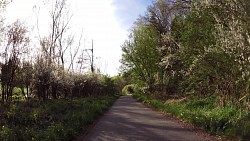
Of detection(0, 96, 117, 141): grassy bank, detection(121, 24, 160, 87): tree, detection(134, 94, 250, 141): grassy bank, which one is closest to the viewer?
detection(0, 96, 117, 141): grassy bank

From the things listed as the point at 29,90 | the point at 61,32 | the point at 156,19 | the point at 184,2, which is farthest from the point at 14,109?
the point at 156,19

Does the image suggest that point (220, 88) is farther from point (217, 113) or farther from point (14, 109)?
point (14, 109)

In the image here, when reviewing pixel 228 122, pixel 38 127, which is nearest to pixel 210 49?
pixel 228 122

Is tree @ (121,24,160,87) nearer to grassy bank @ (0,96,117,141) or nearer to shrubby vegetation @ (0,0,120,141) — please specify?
shrubby vegetation @ (0,0,120,141)

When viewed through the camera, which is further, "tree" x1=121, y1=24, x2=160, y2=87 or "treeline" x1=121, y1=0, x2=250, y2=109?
"tree" x1=121, y1=24, x2=160, y2=87

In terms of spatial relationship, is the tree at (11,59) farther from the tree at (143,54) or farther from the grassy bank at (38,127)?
the tree at (143,54)

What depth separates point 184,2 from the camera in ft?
64.0

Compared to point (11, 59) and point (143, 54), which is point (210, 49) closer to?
point (11, 59)

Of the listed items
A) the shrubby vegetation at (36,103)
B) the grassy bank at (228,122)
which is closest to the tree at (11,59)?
the shrubby vegetation at (36,103)

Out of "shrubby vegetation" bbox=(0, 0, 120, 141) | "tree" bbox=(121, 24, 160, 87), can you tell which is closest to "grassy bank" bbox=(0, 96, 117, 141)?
"shrubby vegetation" bbox=(0, 0, 120, 141)

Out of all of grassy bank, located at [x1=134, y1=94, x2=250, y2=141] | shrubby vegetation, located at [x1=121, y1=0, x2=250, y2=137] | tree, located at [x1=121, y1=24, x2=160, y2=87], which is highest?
tree, located at [x1=121, y1=24, x2=160, y2=87]

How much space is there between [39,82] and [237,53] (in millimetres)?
15294

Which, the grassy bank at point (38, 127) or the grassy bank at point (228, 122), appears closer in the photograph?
the grassy bank at point (38, 127)

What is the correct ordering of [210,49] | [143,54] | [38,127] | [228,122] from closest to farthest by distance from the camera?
[228,122]
[38,127]
[210,49]
[143,54]
